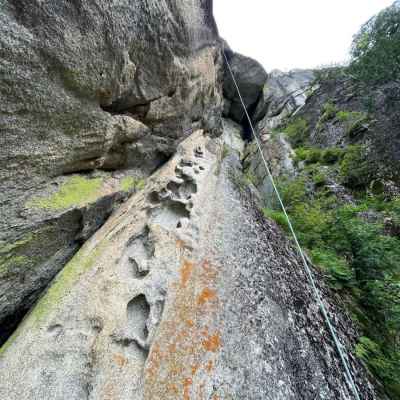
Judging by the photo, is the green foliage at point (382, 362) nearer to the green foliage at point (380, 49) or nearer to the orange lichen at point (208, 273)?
the orange lichen at point (208, 273)

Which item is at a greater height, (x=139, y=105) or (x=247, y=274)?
(x=139, y=105)

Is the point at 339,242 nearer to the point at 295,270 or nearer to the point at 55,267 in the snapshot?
the point at 295,270

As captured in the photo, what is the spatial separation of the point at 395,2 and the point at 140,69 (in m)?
9.65

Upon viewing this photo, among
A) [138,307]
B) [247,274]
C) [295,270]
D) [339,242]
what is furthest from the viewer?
[339,242]

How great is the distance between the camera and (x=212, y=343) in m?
2.08

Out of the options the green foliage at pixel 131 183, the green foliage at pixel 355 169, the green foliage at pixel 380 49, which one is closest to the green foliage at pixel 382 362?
the green foliage at pixel 131 183

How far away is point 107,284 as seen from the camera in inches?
98.8

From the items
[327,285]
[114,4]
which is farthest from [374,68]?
[114,4]

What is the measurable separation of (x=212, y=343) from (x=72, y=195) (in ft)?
8.52

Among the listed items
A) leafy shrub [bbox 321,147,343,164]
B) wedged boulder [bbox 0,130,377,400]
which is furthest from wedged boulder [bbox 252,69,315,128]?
wedged boulder [bbox 0,130,377,400]

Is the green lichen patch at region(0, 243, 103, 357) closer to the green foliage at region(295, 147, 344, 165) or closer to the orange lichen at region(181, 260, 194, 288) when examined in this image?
the orange lichen at region(181, 260, 194, 288)

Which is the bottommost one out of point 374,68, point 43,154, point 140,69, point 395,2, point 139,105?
point 43,154

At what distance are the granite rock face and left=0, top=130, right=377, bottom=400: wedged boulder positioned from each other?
1.39 feet

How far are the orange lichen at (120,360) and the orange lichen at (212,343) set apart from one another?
71cm
